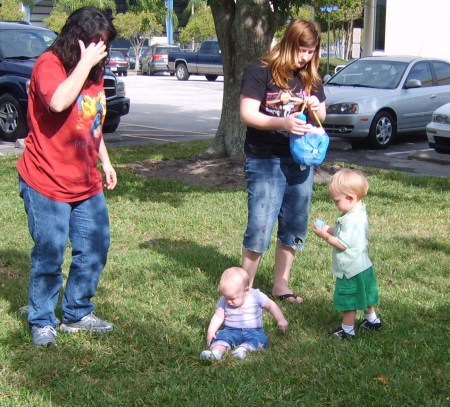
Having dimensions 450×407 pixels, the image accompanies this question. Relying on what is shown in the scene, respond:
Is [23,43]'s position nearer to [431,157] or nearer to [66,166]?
[431,157]

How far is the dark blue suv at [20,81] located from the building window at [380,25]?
15.0 m

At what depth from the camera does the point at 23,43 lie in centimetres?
1512

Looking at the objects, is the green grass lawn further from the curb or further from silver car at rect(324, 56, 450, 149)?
silver car at rect(324, 56, 450, 149)

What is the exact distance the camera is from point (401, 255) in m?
6.71

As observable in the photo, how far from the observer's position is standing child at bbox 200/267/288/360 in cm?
456

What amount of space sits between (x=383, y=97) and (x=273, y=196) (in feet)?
32.3

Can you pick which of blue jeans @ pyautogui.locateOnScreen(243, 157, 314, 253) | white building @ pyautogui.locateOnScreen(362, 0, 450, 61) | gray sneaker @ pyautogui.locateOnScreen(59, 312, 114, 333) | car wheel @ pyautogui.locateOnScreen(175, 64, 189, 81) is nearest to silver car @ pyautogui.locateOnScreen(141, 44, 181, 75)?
car wheel @ pyautogui.locateOnScreen(175, 64, 189, 81)

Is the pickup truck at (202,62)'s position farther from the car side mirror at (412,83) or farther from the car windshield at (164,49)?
the car side mirror at (412,83)

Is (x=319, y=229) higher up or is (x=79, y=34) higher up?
(x=79, y=34)

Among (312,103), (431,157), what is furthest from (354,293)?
(431,157)

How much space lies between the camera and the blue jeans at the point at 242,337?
459 cm

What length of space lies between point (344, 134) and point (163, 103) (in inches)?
418

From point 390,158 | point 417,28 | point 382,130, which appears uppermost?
point 417,28

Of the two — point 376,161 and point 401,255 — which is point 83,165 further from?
point 376,161
